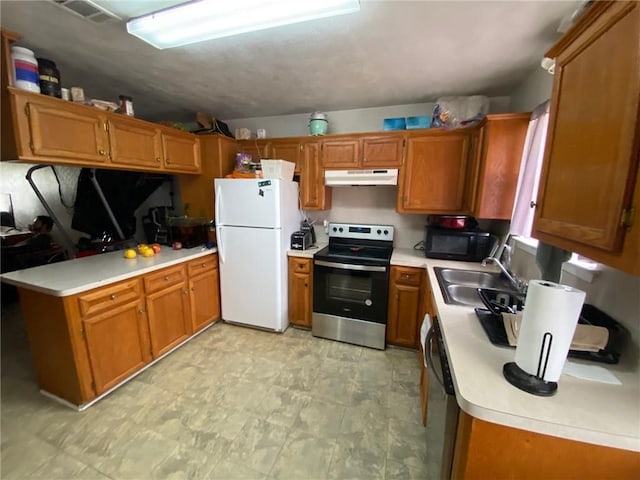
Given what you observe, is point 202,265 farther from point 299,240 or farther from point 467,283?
point 467,283

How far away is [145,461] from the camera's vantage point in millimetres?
1465

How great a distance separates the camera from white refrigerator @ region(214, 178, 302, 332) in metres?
2.58

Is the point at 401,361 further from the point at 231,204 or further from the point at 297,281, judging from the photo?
the point at 231,204

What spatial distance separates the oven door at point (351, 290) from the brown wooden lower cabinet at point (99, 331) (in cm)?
136

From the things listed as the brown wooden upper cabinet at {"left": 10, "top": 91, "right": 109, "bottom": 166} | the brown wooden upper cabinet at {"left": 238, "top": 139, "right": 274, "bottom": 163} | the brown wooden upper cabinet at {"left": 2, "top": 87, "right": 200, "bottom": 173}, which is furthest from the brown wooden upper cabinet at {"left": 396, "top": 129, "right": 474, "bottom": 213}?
the brown wooden upper cabinet at {"left": 10, "top": 91, "right": 109, "bottom": 166}

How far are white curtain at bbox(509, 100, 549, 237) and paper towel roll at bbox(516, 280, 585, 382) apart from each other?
1186 mm

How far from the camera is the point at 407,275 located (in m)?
2.41

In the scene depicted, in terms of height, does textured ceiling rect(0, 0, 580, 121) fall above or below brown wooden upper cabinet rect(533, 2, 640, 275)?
above

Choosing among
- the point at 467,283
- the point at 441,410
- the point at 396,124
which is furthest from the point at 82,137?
the point at 467,283

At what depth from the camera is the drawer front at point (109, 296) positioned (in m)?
1.72

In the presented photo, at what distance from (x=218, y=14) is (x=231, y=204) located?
160 centimetres

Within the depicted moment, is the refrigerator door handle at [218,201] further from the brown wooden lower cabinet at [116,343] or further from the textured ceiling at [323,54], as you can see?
the brown wooden lower cabinet at [116,343]

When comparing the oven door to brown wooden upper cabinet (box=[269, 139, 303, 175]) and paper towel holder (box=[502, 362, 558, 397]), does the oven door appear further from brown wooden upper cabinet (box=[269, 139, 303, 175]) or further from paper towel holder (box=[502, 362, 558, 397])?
paper towel holder (box=[502, 362, 558, 397])

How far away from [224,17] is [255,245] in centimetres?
180
